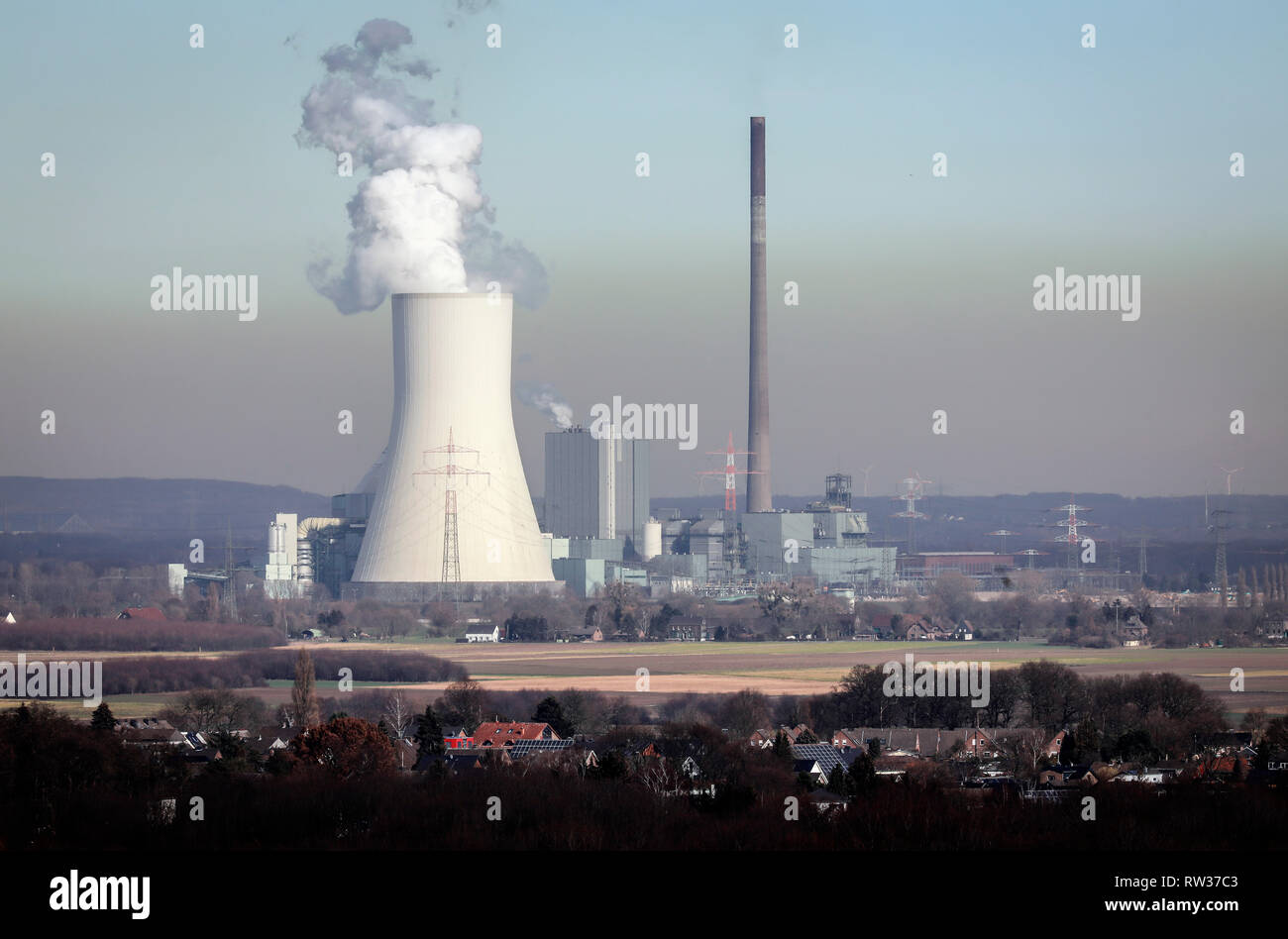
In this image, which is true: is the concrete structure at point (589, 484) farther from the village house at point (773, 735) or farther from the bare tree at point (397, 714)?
the village house at point (773, 735)

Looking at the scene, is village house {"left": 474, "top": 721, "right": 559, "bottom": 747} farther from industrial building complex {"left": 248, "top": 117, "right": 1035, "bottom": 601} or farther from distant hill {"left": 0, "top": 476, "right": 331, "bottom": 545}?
distant hill {"left": 0, "top": 476, "right": 331, "bottom": 545}

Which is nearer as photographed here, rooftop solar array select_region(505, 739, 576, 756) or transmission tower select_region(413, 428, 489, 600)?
rooftop solar array select_region(505, 739, 576, 756)

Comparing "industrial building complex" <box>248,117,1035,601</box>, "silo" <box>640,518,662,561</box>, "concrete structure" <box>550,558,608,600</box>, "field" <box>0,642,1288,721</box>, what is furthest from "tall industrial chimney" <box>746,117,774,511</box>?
"field" <box>0,642,1288,721</box>

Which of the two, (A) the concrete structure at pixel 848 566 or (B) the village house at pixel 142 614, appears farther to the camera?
(A) the concrete structure at pixel 848 566

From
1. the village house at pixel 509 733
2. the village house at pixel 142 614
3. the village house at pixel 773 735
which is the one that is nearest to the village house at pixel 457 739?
the village house at pixel 509 733

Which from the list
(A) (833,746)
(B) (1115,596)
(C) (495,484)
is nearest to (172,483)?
(B) (1115,596)

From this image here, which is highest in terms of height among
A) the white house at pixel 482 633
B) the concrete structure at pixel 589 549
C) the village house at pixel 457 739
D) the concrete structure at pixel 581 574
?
the concrete structure at pixel 589 549
